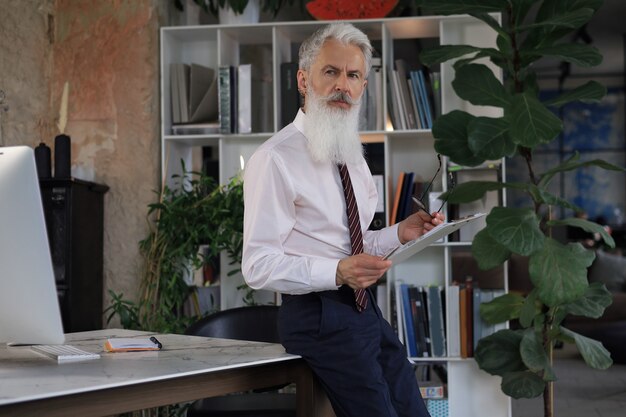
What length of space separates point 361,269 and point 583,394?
15.4ft

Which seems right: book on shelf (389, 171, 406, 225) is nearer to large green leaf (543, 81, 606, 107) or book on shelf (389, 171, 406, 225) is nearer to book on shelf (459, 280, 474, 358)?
book on shelf (459, 280, 474, 358)

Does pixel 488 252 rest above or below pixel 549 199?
below

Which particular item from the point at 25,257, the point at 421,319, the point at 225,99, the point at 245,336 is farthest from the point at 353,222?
the point at 225,99

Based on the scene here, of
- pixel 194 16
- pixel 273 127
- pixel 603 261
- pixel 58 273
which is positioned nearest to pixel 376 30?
pixel 273 127

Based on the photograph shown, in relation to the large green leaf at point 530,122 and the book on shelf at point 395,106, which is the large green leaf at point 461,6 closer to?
the large green leaf at point 530,122

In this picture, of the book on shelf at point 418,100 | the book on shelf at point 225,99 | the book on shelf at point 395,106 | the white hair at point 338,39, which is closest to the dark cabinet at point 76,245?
the book on shelf at point 225,99

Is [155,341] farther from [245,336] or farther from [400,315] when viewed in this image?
[400,315]

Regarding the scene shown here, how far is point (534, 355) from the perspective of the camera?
407 cm

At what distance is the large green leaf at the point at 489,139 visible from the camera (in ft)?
13.1

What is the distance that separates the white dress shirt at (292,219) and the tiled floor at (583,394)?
367cm

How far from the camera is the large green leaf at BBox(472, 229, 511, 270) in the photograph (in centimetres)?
403

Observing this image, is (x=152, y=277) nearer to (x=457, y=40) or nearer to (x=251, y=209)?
(x=457, y=40)

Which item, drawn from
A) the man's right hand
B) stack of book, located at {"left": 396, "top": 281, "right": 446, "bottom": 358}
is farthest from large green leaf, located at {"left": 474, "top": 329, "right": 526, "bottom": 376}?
the man's right hand

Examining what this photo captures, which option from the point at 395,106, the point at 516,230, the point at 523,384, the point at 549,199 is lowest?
the point at 523,384
